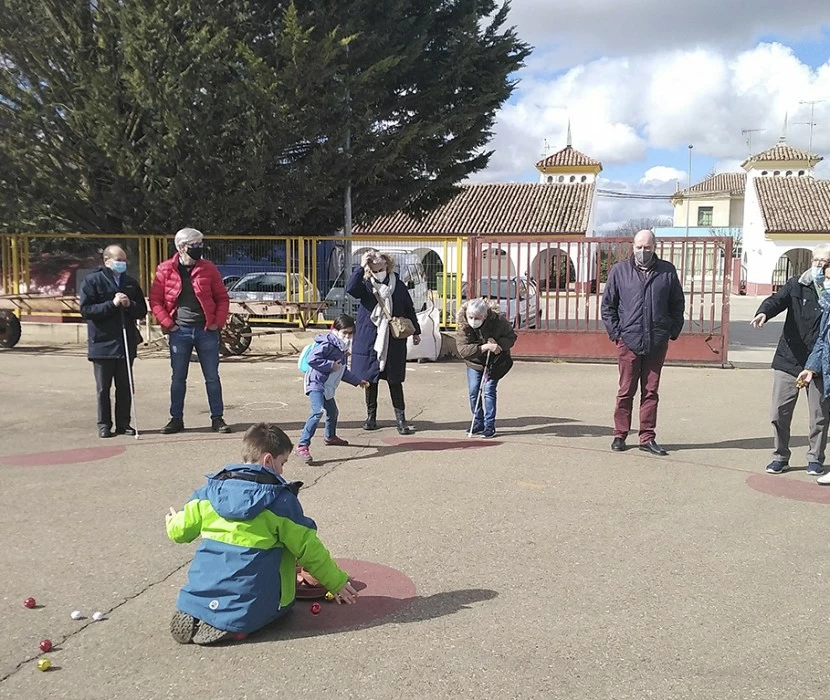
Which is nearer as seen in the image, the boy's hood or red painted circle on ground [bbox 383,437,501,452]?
the boy's hood

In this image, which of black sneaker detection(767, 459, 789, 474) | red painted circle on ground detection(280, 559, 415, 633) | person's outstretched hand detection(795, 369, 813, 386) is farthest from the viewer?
black sneaker detection(767, 459, 789, 474)

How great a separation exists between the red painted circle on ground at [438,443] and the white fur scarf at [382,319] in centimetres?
76

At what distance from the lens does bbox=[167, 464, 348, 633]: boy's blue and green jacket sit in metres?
3.40

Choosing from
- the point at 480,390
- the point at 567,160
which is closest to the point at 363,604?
the point at 480,390

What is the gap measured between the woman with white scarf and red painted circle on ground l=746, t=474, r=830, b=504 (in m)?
3.24

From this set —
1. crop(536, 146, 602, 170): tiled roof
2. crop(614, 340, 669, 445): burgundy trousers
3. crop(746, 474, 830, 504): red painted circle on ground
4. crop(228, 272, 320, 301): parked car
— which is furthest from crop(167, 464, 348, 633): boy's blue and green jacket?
crop(536, 146, 602, 170): tiled roof

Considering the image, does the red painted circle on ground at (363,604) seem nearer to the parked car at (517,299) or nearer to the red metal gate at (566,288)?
the red metal gate at (566,288)

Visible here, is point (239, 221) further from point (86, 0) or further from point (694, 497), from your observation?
point (694, 497)

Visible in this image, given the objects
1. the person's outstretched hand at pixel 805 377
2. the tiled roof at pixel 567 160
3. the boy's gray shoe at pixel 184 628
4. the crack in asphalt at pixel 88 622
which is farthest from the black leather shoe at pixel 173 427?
the tiled roof at pixel 567 160

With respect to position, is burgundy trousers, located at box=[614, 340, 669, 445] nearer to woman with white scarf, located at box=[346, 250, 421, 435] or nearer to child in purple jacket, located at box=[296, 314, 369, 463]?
woman with white scarf, located at box=[346, 250, 421, 435]

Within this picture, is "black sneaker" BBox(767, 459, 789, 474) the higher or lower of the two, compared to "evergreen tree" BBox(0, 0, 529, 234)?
lower

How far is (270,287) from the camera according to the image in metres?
15.0

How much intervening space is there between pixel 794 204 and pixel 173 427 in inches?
1797

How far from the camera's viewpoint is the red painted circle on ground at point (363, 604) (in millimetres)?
3717
